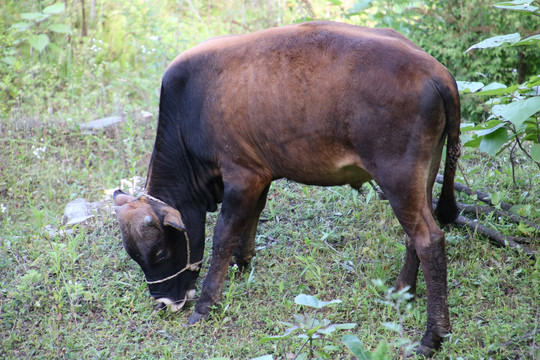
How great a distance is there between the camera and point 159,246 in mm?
4496

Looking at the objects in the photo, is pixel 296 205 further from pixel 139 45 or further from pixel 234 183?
pixel 139 45

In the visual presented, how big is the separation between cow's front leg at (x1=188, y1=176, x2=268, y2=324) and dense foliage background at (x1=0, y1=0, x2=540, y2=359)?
145 mm

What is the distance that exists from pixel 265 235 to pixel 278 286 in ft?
2.30

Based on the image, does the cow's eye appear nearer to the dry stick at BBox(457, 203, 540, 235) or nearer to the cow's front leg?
the cow's front leg

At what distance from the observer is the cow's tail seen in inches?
143

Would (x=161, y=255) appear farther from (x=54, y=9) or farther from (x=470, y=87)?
(x=54, y=9)

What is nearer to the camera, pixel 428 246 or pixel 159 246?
pixel 428 246

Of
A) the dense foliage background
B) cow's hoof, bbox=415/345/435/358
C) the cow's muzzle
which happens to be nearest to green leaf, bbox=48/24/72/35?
the dense foliage background

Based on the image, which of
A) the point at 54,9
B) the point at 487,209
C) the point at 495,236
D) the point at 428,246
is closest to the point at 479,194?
the point at 487,209

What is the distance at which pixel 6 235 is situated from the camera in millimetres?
5734

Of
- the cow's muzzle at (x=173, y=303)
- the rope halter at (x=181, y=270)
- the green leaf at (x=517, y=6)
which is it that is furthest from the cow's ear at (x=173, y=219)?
the green leaf at (x=517, y=6)

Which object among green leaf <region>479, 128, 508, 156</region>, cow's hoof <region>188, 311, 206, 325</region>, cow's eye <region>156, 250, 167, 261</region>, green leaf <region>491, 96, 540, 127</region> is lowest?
cow's hoof <region>188, 311, 206, 325</region>

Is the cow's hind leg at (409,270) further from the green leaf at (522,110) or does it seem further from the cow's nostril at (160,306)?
the cow's nostril at (160,306)

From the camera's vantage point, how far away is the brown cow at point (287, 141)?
3672 millimetres
